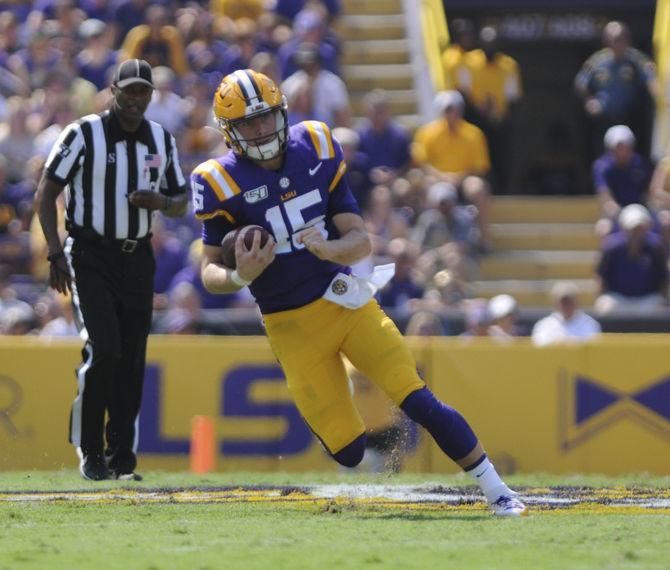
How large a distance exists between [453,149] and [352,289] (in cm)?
720

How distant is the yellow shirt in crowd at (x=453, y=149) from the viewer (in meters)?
13.5

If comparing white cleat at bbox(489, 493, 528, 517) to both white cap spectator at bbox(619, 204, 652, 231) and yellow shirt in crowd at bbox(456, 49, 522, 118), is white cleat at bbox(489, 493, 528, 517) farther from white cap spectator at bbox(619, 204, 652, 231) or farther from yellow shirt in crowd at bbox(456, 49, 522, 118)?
Result: yellow shirt in crowd at bbox(456, 49, 522, 118)

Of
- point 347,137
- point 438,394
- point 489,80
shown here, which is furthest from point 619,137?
point 438,394

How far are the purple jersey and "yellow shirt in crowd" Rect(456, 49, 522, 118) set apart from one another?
26.6 feet

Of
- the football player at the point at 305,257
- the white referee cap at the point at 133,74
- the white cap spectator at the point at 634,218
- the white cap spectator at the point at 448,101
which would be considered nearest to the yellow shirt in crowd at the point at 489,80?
the white cap spectator at the point at 448,101

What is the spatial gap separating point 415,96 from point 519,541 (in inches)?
402

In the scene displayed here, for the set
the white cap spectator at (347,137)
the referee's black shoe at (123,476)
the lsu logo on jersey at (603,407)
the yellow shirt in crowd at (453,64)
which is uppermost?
the yellow shirt in crowd at (453,64)

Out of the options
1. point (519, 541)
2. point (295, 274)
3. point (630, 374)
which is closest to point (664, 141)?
point (630, 374)

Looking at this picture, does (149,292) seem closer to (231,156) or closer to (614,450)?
(231,156)

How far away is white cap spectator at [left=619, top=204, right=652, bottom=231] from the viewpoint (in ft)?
39.6

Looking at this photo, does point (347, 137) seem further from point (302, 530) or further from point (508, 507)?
point (302, 530)

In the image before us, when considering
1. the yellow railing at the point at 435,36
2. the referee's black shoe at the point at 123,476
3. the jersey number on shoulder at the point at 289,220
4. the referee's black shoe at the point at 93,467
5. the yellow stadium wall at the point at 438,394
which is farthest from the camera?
the yellow railing at the point at 435,36

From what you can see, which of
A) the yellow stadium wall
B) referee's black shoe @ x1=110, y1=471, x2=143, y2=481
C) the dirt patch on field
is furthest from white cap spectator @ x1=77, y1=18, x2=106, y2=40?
the dirt patch on field

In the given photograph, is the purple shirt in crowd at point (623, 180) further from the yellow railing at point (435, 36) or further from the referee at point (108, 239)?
the referee at point (108, 239)
